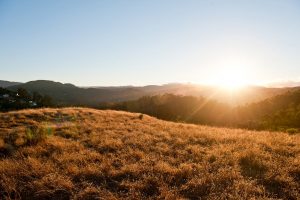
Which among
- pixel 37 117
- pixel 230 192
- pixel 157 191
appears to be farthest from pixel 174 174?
pixel 37 117

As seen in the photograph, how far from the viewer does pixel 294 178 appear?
719 centimetres

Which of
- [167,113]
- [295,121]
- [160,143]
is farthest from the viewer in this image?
[167,113]

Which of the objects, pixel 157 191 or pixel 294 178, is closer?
pixel 157 191

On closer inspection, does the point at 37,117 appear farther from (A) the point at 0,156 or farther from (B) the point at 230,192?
(B) the point at 230,192

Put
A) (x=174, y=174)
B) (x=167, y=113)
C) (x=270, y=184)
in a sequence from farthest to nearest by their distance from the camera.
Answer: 1. (x=167, y=113)
2. (x=174, y=174)
3. (x=270, y=184)

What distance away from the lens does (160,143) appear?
1161cm

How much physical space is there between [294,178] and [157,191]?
149 inches

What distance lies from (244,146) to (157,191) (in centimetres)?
570

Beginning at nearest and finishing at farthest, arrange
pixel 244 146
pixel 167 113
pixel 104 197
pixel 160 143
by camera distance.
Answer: pixel 104 197
pixel 244 146
pixel 160 143
pixel 167 113

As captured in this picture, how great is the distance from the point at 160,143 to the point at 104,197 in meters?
5.66

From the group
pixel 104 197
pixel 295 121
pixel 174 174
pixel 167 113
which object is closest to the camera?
pixel 104 197

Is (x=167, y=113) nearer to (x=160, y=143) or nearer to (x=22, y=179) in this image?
(x=160, y=143)

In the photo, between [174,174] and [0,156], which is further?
[0,156]

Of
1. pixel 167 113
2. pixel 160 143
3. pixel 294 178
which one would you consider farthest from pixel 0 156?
pixel 167 113
